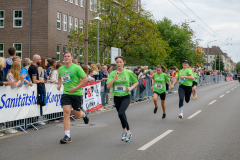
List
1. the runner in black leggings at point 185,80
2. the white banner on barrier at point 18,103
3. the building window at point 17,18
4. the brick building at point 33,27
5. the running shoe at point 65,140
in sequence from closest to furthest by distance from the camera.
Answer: the running shoe at point 65,140 < the white banner on barrier at point 18,103 < the runner in black leggings at point 185,80 < the brick building at point 33,27 < the building window at point 17,18

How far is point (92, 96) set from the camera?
13430mm

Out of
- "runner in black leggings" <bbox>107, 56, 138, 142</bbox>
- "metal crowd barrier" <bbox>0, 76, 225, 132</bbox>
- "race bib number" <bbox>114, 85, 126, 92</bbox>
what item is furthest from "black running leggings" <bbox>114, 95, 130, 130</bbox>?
"metal crowd barrier" <bbox>0, 76, 225, 132</bbox>

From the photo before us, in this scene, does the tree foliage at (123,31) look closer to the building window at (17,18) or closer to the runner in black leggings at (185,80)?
the building window at (17,18)

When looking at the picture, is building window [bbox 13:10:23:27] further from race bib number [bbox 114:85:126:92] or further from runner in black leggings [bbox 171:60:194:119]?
race bib number [bbox 114:85:126:92]

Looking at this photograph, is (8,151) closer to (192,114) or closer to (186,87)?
(186,87)

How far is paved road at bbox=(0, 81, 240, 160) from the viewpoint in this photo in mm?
6809

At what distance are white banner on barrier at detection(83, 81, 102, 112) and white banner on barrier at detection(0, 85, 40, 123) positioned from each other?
2.56 m

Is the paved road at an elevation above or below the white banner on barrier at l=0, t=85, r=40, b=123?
below

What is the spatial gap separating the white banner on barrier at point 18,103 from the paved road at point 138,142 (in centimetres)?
53

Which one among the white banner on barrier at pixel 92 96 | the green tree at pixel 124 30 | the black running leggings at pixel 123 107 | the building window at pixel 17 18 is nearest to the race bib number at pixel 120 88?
the black running leggings at pixel 123 107

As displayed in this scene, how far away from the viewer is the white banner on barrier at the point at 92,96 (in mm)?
12883

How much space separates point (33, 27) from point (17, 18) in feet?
8.24

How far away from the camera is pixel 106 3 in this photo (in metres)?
36.4

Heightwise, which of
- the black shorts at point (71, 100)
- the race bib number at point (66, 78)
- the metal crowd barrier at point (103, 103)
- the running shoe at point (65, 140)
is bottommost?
the running shoe at point (65, 140)
